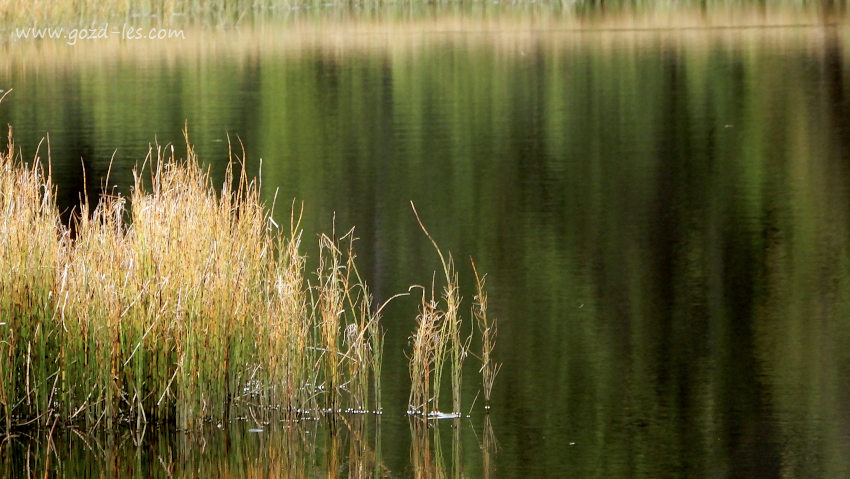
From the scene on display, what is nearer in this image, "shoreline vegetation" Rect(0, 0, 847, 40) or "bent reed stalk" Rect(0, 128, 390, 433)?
"bent reed stalk" Rect(0, 128, 390, 433)

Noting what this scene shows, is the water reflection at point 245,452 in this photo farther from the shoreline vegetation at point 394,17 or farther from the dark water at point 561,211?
the shoreline vegetation at point 394,17

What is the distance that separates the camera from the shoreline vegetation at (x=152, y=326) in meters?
7.65

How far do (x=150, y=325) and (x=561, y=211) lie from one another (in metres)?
8.40

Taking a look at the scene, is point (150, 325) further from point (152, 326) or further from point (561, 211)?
point (561, 211)

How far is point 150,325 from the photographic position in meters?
7.70

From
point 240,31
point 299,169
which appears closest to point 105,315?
point 299,169

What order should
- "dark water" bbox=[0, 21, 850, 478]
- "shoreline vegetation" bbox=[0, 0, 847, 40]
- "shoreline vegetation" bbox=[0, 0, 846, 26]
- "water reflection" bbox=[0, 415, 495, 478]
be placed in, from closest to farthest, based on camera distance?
"water reflection" bbox=[0, 415, 495, 478]
"dark water" bbox=[0, 21, 850, 478]
"shoreline vegetation" bbox=[0, 0, 847, 40]
"shoreline vegetation" bbox=[0, 0, 846, 26]

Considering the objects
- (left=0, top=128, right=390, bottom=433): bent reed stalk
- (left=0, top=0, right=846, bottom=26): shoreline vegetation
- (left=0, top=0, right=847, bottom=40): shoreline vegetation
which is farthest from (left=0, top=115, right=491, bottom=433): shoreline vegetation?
(left=0, top=0, right=846, bottom=26): shoreline vegetation

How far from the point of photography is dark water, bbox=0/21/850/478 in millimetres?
7590

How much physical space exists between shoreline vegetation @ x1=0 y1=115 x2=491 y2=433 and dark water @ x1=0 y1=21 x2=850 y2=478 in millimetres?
190

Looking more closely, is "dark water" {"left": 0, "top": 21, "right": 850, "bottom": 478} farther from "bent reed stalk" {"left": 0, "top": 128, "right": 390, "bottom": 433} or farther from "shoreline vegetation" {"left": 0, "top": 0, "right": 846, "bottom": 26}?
"shoreline vegetation" {"left": 0, "top": 0, "right": 846, "bottom": 26}

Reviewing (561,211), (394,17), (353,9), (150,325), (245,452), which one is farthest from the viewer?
(353,9)

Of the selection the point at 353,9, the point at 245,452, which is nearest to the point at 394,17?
the point at 353,9

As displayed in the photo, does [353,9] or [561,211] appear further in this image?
[353,9]
